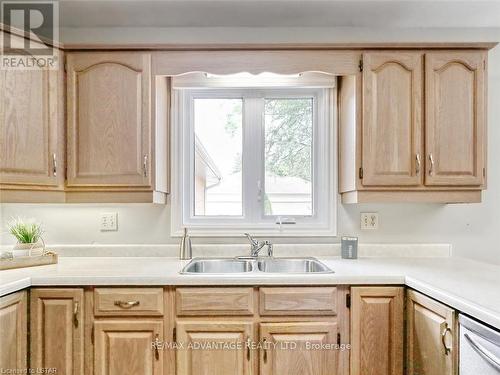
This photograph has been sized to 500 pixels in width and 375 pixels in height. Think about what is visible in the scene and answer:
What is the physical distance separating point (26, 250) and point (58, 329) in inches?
23.6

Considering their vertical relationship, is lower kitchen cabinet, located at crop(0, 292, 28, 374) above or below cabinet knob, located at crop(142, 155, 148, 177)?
below

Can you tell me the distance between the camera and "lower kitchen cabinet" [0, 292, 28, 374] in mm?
1566

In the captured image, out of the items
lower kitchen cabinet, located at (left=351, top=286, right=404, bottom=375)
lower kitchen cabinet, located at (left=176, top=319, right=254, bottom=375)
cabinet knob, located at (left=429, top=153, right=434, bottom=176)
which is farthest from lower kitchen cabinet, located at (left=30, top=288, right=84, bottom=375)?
cabinet knob, located at (left=429, top=153, right=434, bottom=176)

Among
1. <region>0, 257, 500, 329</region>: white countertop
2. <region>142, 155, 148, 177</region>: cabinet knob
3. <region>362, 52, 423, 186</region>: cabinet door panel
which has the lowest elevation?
<region>0, 257, 500, 329</region>: white countertop

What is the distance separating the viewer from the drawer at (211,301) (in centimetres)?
172

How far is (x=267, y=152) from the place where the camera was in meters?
2.42

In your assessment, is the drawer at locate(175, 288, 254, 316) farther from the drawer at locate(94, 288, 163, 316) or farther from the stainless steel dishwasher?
the stainless steel dishwasher

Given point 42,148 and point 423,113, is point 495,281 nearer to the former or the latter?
point 423,113

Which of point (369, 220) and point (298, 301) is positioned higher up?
point (369, 220)

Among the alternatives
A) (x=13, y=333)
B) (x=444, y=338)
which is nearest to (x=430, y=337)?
(x=444, y=338)

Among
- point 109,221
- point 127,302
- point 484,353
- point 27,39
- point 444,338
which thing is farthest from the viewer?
point 109,221

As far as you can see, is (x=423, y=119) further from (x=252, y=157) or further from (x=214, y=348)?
(x=214, y=348)

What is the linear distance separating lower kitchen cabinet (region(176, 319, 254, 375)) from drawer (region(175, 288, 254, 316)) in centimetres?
5

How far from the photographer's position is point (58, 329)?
171 centimetres
